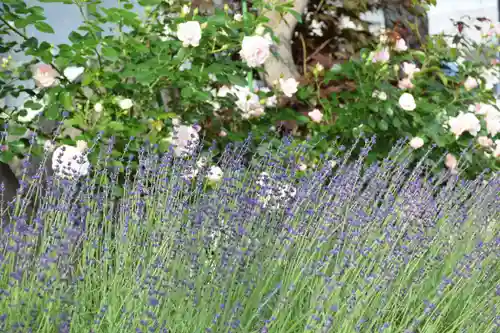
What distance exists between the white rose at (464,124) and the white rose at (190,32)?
1724 mm

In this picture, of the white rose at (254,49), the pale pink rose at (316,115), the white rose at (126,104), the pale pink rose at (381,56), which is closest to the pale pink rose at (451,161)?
the pale pink rose at (381,56)

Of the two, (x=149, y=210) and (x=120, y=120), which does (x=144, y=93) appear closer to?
(x=120, y=120)

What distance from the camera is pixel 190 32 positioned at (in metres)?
3.29

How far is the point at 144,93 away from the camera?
343cm

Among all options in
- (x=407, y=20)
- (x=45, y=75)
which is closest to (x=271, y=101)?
(x=45, y=75)

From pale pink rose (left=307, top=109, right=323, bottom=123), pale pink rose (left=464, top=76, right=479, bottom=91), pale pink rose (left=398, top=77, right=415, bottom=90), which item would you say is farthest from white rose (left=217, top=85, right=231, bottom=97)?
pale pink rose (left=464, top=76, right=479, bottom=91)

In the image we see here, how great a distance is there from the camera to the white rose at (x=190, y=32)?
328 cm

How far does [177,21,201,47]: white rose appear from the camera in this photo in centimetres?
328

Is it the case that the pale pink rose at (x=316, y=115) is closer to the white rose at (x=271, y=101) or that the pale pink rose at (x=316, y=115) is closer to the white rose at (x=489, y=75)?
the white rose at (x=271, y=101)

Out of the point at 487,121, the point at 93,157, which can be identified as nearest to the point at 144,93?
the point at 93,157

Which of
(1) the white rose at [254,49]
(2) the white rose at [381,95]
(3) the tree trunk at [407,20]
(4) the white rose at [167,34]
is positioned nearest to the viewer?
(1) the white rose at [254,49]

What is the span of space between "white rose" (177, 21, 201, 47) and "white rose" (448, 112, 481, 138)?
67.9 inches

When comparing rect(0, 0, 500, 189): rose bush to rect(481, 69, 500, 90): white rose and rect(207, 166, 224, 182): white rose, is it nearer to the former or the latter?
rect(207, 166, 224, 182): white rose

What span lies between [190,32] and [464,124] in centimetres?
180
